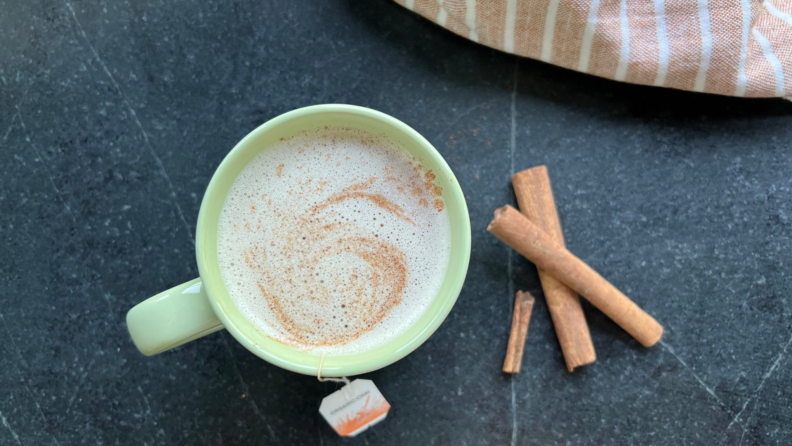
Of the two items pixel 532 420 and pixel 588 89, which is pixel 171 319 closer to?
pixel 532 420

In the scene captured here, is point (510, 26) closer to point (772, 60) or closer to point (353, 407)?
point (772, 60)

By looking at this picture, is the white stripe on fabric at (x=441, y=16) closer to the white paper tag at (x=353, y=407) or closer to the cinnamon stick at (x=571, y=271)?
the cinnamon stick at (x=571, y=271)

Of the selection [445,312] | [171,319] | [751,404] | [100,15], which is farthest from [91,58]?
[751,404]

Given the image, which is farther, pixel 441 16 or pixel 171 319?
pixel 441 16

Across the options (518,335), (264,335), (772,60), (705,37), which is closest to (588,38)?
(705,37)

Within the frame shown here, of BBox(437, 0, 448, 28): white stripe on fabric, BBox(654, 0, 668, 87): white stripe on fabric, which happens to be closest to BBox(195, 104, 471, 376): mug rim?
BBox(437, 0, 448, 28): white stripe on fabric

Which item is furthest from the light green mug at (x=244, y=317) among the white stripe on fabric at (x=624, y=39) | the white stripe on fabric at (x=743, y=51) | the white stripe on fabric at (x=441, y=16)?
the white stripe on fabric at (x=743, y=51)
